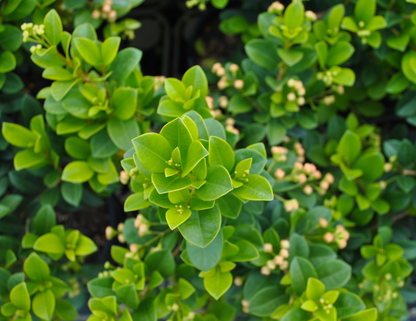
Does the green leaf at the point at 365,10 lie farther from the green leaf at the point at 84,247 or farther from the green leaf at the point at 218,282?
the green leaf at the point at 84,247

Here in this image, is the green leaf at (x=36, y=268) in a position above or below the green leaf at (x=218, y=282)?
below

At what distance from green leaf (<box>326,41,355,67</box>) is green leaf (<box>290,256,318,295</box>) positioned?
64 cm

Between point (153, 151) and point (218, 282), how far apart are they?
41 cm

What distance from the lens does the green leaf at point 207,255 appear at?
78 centimetres

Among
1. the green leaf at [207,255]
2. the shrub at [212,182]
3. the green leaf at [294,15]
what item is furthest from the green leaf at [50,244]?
the green leaf at [294,15]

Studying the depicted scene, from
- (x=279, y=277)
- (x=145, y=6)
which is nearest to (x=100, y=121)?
(x=279, y=277)

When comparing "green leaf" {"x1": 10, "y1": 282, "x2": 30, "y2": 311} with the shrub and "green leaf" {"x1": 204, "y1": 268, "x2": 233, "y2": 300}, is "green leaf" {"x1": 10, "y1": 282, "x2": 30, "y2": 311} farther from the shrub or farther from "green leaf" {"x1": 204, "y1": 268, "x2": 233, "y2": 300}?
"green leaf" {"x1": 204, "y1": 268, "x2": 233, "y2": 300}

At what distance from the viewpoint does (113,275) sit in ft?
2.85

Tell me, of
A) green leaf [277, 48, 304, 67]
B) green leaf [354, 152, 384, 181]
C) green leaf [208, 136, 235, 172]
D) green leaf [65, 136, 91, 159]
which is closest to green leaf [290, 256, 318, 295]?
green leaf [208, 136, 235, 172]

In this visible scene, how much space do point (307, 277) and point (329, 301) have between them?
75 millimetres

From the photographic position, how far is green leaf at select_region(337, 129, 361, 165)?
1.15 metres

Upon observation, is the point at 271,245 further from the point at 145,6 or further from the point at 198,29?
the point at 145,6

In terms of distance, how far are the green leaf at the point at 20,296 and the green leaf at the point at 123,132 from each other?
436mm

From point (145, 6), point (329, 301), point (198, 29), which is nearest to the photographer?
point (329, 301)
